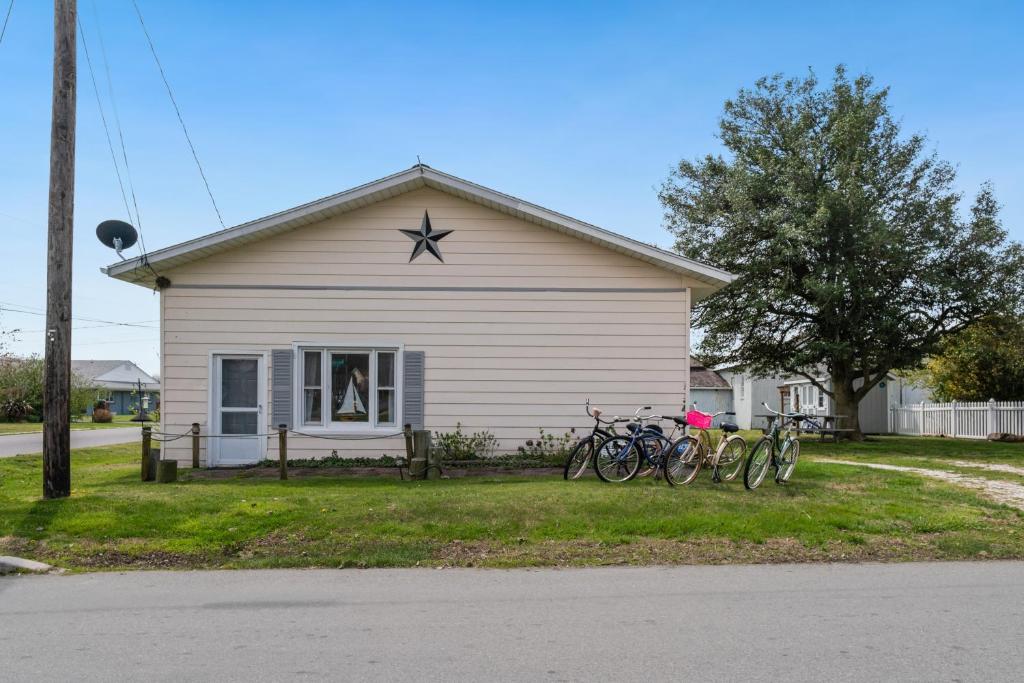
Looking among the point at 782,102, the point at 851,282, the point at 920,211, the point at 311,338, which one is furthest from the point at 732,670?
the point at 782,102

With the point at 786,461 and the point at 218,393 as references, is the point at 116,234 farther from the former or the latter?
the point at 786,461

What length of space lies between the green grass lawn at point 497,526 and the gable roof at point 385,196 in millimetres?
4598

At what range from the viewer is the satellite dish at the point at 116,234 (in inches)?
556

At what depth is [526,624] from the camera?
19.1ft

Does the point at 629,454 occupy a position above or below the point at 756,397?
above

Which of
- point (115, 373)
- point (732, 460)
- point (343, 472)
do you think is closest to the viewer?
point (732, 460)

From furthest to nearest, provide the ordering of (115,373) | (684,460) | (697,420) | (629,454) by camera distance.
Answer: (115,373)
(697,420)
(629,454)
(684,460)

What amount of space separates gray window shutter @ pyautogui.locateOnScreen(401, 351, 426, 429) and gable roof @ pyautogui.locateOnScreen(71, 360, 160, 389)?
67.0m

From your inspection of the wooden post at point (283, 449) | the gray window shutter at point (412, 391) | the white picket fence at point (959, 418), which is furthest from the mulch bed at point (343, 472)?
the white picket fence at point (959, 418)

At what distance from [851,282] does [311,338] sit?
16.8 metres

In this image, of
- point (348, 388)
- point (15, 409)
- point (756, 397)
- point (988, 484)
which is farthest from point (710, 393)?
point (348, 388)

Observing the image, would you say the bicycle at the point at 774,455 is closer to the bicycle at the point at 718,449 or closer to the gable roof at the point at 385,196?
the bicycle at the point at 718,449

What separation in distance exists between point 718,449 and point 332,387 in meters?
7.04

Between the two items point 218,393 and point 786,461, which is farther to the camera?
point 218,393
